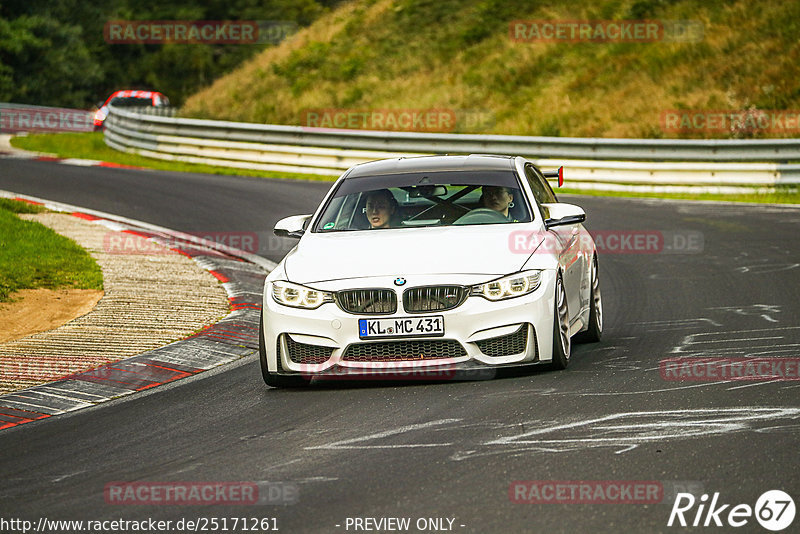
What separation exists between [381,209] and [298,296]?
1374 millimetres

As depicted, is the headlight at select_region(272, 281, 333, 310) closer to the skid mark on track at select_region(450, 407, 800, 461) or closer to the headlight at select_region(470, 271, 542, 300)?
the headlight at select_region(470, 271, 542, 300)

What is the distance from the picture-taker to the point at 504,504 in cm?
530

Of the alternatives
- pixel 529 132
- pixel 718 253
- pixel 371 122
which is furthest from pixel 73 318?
pixel 371 122

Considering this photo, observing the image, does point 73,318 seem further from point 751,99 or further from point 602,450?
point 751,99

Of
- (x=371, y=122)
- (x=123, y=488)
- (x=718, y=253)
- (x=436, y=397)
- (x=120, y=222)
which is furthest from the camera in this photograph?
(x=371, y=122)

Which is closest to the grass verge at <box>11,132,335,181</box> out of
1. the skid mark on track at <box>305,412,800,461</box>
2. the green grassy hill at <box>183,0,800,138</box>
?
the green grassy hill at <box>183,0,800,138</box>

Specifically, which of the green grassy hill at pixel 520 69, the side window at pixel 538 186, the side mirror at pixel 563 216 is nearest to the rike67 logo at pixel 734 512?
the side mirror at pixel 563 216

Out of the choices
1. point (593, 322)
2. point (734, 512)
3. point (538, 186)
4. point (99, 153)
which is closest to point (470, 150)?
point (99, 153)

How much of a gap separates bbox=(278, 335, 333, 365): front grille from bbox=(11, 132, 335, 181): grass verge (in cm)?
1802

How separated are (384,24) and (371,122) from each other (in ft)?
37.5

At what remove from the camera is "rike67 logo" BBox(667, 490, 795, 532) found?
4.94 meters

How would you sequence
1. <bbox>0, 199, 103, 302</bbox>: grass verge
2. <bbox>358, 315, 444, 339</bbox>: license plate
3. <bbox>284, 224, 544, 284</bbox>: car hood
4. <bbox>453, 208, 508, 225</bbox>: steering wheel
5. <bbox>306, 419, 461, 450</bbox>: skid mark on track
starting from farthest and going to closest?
<bbox>0, 199, 103, 302</bbox>: grass verge
<bbox>453, 208, 508, 225</bbox>: steering wheel
<bbox>284, 224, 544, 284</bbox>: car hood
<bbox>358, 315, 444, 339</bbox>: license plate
<bbox>306, 419, 461, 450</bbox>: skid mark on track

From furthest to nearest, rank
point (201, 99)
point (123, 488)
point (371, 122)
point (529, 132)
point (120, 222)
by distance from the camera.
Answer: point (201, 99), point (371, 122), point (529, 132), point (120, 222), point (123, 488)

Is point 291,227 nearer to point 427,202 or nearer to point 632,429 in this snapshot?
point 427,202
